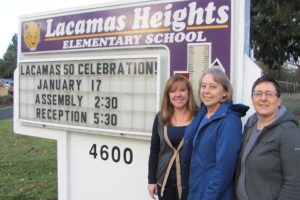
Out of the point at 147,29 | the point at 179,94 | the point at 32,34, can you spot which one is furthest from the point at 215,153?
the point at 32,34

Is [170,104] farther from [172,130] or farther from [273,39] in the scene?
[273,39]

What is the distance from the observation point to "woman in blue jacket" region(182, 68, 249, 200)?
10.3 ft

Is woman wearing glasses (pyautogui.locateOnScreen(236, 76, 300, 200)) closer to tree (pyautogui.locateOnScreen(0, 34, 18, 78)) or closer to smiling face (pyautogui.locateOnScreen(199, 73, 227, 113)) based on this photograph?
smiling face (pyautogui.locateOnScreen(199, 73, 227, 113))

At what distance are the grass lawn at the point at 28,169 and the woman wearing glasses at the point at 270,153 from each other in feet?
15.3

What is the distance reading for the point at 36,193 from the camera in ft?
23.3

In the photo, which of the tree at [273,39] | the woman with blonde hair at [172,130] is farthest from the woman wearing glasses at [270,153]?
the tree at [273,39]

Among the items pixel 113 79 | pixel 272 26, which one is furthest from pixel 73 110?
pixel 272 26

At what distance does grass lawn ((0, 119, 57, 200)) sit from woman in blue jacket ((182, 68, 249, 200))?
4153 mm

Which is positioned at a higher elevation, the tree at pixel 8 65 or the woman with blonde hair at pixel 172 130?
the tree at pixel 8 65

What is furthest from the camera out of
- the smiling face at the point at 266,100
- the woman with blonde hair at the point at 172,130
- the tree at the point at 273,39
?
the tree at the point at 273,39

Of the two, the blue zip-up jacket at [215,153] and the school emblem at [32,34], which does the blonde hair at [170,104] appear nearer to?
the blue zip-up jacket at [215,153]

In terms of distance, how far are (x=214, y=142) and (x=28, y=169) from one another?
20.6 feet

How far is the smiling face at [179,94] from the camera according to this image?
12.6 ft

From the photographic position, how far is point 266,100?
291 cm
